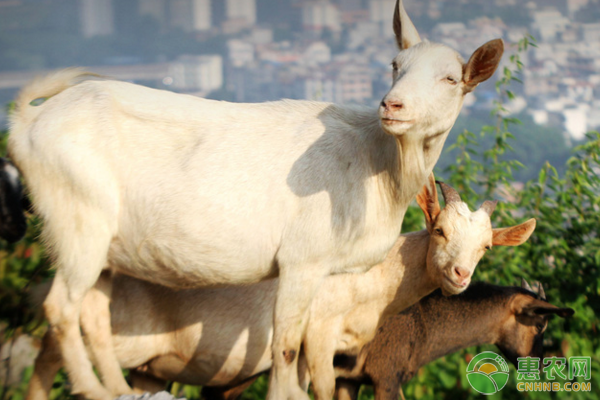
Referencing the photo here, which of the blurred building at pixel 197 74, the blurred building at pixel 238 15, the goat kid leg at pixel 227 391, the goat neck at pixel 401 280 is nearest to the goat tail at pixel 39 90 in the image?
the goat neck at pixel 401 280

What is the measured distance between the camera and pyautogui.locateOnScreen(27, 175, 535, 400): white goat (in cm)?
399

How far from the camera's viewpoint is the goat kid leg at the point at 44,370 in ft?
12.8

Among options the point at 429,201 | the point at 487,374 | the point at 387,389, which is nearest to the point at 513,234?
the point at 429,201

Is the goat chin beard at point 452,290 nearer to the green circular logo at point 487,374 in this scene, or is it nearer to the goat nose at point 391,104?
the green circular logo at point 487,374

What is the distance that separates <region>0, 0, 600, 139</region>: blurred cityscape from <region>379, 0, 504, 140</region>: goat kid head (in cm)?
2234

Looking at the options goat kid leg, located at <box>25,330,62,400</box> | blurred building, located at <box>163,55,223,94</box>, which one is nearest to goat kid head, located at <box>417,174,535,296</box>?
goat kid leg, located at <box>25,330,62,400</box>

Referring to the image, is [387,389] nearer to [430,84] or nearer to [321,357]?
[321,357]

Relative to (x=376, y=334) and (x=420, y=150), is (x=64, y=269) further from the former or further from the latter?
(x=376, y=334)

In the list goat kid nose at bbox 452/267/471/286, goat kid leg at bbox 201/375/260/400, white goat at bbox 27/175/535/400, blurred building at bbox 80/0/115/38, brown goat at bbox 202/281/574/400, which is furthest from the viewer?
blurred building at bbox 80/0/115/38

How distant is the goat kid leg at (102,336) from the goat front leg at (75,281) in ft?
0.53

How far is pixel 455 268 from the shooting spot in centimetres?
391

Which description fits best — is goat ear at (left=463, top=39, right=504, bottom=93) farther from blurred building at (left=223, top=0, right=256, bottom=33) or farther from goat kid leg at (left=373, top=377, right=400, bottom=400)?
blurred building at (left=223, top=0, right=256, bottom=33)

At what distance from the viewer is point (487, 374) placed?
15.7 ft

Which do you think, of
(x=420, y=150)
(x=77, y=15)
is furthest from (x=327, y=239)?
(x=77, y=15)
